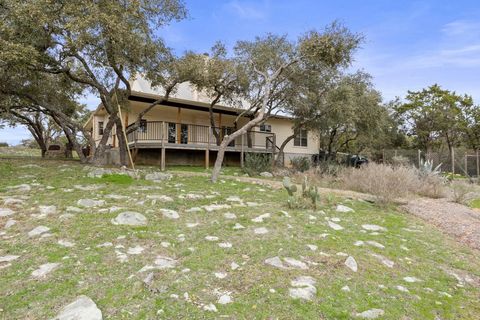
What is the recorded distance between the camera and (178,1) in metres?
11.0

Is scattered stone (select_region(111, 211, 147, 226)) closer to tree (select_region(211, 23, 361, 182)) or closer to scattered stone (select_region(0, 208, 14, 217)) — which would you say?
scattered stone (select_region(0, 208, 14, 217))

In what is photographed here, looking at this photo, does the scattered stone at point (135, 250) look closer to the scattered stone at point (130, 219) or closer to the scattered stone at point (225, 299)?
the scattered stone at point (130, 219)

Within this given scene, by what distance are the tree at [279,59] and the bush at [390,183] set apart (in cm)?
357

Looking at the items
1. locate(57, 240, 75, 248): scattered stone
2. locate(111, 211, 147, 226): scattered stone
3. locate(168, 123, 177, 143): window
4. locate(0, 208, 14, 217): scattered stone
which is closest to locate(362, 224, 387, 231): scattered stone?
locate(111, 211, 147, 226): scattered stone

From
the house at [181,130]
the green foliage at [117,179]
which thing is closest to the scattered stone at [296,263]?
the green foliage at [117,179]

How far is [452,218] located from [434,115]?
23.6m

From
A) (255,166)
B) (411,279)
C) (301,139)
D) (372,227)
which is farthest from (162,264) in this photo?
(301,139)

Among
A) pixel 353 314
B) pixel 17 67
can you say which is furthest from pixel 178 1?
pixel 353 314

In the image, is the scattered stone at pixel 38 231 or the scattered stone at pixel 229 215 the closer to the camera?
the scattered stone at pixel 38 231

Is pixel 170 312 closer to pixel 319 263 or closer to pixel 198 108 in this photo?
pixel 319 263

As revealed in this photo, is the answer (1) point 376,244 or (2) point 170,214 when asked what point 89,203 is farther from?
(1) point 376,244

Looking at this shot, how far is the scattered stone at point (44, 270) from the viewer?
3385 mm

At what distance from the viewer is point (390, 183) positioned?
320 inches

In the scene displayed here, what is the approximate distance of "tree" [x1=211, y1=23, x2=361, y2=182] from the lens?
10656 millimetres
